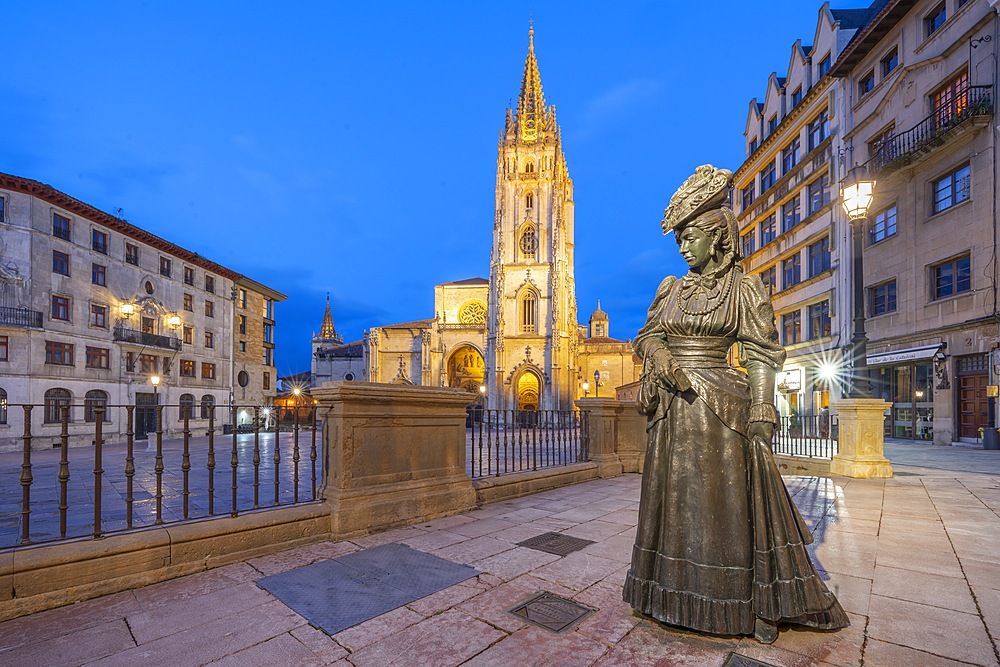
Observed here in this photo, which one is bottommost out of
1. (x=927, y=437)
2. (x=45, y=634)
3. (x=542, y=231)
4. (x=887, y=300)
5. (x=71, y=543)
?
(x=927, y=437)

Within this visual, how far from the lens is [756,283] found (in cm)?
296

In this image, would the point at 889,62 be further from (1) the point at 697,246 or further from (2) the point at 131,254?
(2) the point at 131,254

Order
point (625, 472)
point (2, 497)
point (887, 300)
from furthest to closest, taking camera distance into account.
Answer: point (887, 300)
point (625, 472)
point (2, 497)

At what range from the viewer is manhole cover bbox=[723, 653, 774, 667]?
2.46 meters

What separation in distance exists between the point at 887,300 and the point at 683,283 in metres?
21.2

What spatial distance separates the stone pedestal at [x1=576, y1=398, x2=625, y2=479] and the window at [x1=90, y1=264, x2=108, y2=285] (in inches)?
1213

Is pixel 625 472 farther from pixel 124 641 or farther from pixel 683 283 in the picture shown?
pixel 124 641

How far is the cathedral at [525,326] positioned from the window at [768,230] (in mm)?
17536

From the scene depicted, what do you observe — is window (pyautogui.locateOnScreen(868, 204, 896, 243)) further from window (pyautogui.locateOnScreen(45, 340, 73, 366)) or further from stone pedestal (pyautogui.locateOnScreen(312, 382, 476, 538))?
window (pyautogui.locateOnScreen(45, 340, 73, 366))

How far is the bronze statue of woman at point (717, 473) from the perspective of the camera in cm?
268

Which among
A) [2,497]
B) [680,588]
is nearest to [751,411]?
[680,588]

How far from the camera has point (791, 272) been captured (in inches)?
1019

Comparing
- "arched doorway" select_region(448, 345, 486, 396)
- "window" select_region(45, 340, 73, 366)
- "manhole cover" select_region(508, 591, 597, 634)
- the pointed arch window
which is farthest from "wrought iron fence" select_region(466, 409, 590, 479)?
"arched doorway" select_region(448, 345, 486, 396)

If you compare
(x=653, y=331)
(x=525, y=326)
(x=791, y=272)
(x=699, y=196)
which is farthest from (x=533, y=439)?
(x=525, y=326)
